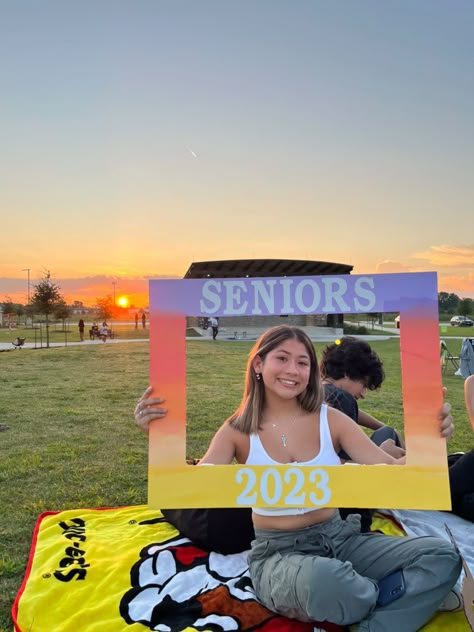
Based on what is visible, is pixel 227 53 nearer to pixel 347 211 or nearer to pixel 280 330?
pixel 347 211

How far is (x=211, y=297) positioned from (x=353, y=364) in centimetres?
137

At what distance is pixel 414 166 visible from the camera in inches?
349

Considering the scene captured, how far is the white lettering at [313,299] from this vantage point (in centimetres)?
209

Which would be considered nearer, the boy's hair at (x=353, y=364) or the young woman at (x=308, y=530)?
the young woman at (x=308, y=530)

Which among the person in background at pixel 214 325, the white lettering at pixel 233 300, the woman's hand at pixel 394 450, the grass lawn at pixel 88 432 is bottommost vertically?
the grass lawn at pixel 88 432

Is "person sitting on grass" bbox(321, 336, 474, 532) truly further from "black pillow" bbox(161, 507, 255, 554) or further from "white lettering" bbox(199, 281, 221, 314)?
"white lettering" bbox(199, 281, 221, 314)

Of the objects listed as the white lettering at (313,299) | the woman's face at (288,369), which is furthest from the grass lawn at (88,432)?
the white lettering at (313,299)

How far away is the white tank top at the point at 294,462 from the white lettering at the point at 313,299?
537mm

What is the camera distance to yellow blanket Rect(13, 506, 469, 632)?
6.98ft

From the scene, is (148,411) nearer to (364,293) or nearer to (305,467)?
(305,467)

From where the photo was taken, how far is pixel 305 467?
Result: 6.51 ft

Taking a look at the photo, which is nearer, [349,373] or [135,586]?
[135,586]

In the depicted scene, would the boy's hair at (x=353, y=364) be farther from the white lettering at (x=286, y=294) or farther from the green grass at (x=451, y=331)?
the white lettering at (x=286, y=294)

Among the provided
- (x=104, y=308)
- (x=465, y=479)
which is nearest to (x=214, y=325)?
(x=465, y=479)
